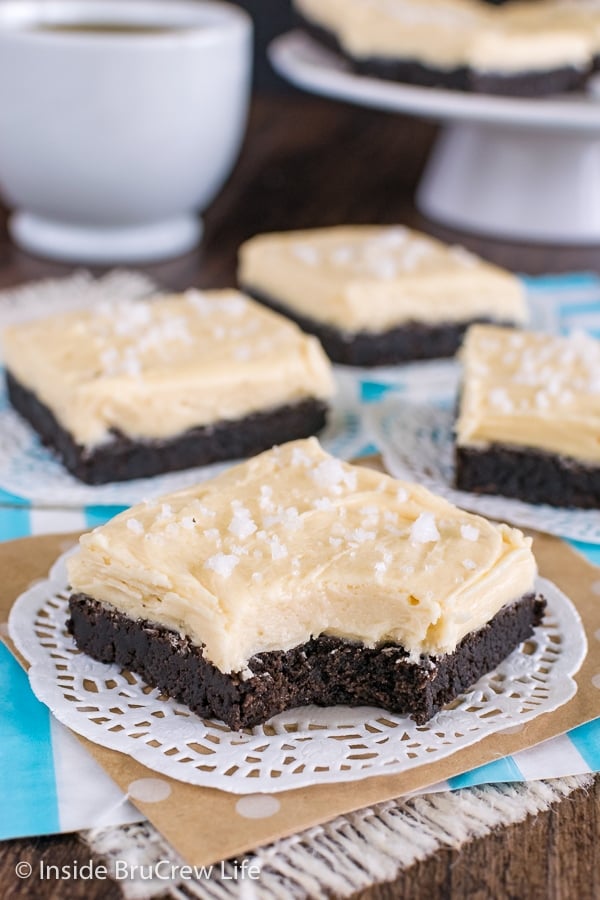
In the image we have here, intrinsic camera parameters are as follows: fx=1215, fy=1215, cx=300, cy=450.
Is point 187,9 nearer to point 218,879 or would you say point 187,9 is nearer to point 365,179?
point 365,179

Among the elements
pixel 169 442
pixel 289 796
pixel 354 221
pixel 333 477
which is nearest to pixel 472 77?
pixel 354 221

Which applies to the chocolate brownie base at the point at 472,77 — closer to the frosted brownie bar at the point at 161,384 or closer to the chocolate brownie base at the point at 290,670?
the frosted brownie bar at the point at 161,384

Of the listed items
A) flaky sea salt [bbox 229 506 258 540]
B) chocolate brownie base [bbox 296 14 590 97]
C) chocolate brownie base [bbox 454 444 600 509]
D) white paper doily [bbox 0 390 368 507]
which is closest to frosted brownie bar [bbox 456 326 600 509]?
chocolate brownie base [bbox 454 444 600 509]

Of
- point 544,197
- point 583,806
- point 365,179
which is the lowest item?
point 365,179

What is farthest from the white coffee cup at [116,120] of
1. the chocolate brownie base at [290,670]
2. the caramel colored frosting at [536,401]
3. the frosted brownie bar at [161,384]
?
the chocolate brownie base at [290,670]

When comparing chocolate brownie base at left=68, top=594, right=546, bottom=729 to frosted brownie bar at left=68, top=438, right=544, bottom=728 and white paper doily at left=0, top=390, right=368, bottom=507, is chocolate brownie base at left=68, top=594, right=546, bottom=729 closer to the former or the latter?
frosted brownie bar at left=68, top=438, right=544, bottom=728

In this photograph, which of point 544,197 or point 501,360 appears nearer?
point 501,360

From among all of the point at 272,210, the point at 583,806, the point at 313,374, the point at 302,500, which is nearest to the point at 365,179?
the point at 272,210
